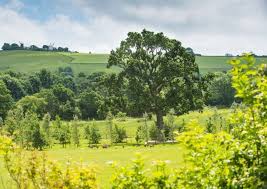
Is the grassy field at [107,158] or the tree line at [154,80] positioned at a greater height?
the tree line at [154,80]

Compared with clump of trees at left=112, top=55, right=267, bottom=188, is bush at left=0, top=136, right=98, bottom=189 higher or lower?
lower

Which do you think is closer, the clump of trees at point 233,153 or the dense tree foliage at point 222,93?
the clump of trees at point 233,153

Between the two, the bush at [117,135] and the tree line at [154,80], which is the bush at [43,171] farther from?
the bush at [117,135]

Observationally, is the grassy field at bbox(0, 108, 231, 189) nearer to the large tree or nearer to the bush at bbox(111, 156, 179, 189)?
the bush at bbox(111, 156, 179, 189)

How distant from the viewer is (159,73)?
198ft

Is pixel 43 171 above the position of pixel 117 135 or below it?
above

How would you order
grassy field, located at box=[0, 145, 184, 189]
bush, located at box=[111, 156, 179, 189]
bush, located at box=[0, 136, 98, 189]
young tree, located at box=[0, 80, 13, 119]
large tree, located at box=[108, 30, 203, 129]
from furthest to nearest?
young tree, located at box=[0, 80, 13, 119]
large tree, located at box=[108, 30, 203, 129]
grassy field, located at box=[0, 145, 184, 189]
bush, located at box=[0, 136, 98, 189]
bush, located at box=[111, 156, 179, 189]

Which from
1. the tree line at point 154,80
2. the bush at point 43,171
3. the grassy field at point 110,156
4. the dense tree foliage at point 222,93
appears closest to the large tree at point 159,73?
the tree line at point 154,80

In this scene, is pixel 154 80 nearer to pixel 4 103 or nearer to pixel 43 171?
pixel 43 171

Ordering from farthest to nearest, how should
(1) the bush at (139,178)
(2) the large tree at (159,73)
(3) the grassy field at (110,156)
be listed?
(2) the large tree at (159,73), (3) the grassy field at (110,156), (1) the bush at (139,178)

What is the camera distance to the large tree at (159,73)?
5959cm

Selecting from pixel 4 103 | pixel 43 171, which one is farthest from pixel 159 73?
pixel 4 103

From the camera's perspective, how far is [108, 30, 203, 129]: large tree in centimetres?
5959

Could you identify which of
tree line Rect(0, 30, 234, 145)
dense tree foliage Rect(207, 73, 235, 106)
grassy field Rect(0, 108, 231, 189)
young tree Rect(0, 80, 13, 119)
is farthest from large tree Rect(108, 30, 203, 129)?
dense tree foliage Rect(207, 73, 235, 106)
